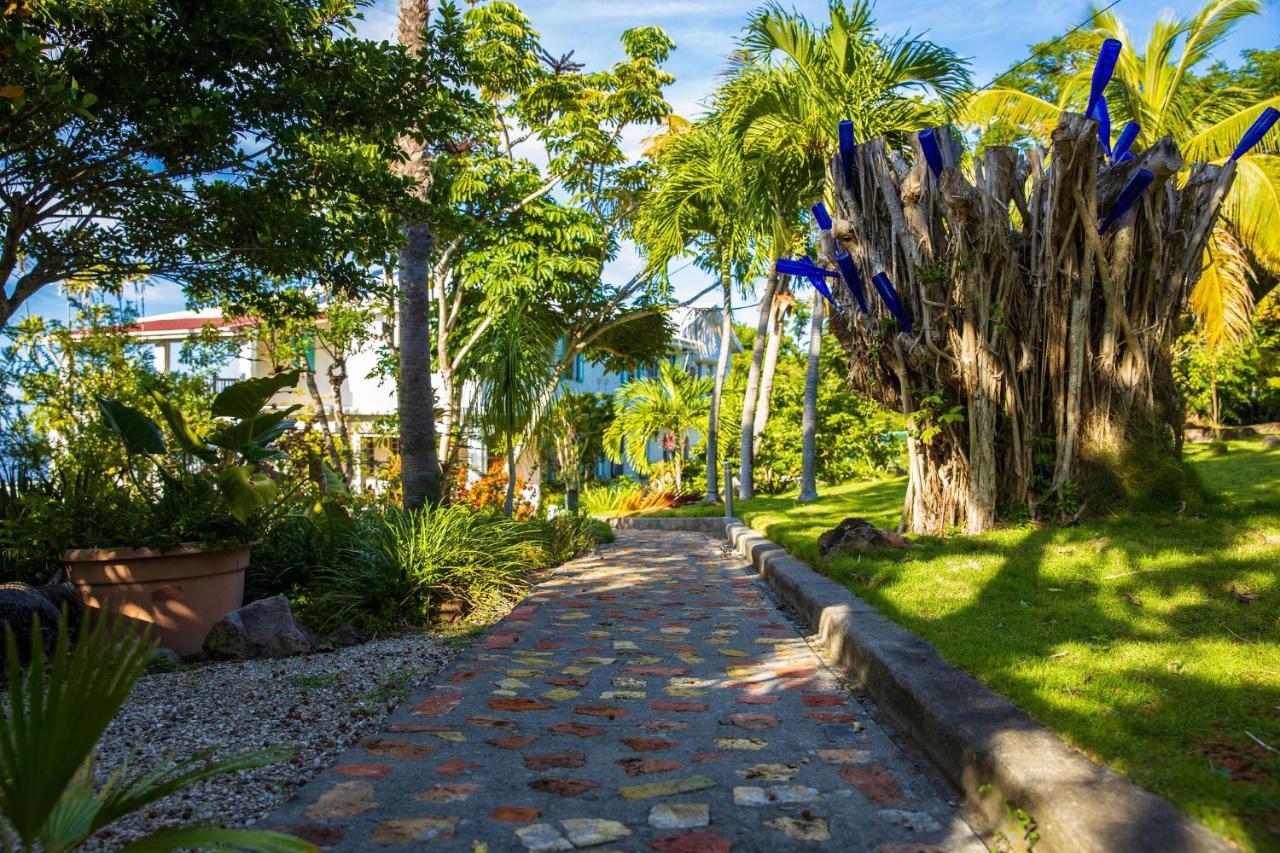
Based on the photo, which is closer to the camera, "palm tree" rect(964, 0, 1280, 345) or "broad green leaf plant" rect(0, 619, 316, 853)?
"broad green leaf plant" rect(0, 619, 316, 853)

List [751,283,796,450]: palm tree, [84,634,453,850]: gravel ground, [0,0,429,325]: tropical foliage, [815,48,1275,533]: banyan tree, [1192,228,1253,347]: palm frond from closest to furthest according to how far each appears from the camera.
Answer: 1. [84,634,453,850]: gravel ground
2. [0,0,429,325]: tropical foliage
3. [815,48,1275,533]: banyan tree
4. [1192,228,1253,347]: palm frond
5. [751,283,796,450]: palm tree

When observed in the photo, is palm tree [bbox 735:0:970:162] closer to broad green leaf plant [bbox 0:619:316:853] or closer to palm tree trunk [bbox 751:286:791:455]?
palm tree trunk [bbox 751:286:791:455]

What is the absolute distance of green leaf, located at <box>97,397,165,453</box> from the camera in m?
6.28

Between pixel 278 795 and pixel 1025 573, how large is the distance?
4.90m

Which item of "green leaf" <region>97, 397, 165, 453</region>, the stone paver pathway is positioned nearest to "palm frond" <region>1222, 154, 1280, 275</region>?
the stone paver pathway

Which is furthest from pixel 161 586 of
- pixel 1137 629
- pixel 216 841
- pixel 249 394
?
pixel 1137 629

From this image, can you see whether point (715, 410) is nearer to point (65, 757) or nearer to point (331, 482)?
point (331, 482)

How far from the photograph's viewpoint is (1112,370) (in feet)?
25.5

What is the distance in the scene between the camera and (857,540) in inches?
311

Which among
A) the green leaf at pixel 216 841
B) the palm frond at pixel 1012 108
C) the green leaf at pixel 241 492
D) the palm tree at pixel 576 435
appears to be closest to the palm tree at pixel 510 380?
the green leaf at pixel 241 492

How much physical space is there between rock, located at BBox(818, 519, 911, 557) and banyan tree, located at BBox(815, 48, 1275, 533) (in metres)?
0.78

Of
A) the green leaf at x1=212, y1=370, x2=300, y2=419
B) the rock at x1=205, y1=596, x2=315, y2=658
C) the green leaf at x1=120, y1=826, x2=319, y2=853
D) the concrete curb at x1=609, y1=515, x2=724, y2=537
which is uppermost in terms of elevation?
the green leaf at x1=212, y1=370, x2=300, y2=419

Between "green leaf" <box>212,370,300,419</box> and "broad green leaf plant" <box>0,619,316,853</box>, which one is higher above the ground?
"green leaf" <box>212,370,300,419</box>

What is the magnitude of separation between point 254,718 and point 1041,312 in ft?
22.2
